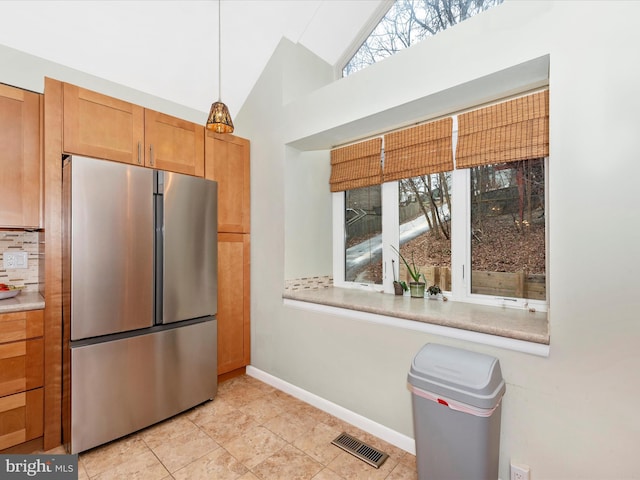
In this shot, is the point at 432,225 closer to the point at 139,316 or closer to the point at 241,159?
the point at 241,159

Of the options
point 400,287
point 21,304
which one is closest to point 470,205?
point 400,287

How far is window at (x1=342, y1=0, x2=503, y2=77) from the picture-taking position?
2363 millimetres

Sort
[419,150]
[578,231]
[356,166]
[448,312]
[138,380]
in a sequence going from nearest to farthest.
→ [578,231], [448,312], [138,380], [419,150], [356,166]

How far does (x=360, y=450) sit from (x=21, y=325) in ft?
6.98

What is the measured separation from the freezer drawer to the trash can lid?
1610mm

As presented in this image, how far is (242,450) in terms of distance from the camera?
6.32 feet

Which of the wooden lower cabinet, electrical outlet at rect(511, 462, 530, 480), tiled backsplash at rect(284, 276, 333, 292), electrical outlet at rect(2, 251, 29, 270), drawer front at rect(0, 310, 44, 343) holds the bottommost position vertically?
electrical outlet at rect(511, 462, 530, 480)

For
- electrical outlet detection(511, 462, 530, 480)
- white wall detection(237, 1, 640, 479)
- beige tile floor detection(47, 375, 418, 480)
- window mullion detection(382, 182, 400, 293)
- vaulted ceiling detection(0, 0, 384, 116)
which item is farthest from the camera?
window mullion detection(382, 182, 400, 293)

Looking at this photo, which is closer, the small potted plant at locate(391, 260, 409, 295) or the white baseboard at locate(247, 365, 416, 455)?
the white baseboard at locate(247, 365, 416, 455)

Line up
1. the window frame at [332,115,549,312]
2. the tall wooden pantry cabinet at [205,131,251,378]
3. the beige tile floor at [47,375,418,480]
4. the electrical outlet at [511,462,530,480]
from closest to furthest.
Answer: the electrical outlet at [511,462,530,480] → the beige tile floor at [47,375,418,480] → the window frame at [332,115,549,312] → the tall wooden pantry cabinet at [205,131,251,378]

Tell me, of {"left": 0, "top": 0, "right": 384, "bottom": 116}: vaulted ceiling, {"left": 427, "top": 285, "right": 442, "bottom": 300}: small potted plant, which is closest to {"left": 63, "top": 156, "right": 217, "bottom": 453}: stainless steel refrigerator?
{"left": 0, "top": 0, "right": 384, "bottom": 116}: vaulted ceiling

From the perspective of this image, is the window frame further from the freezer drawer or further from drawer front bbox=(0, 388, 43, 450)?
drawer front bbox=(0, 388, 43, 450)

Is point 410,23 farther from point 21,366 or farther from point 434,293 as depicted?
point 21,366

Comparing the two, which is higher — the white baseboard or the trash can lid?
the trash can lid
